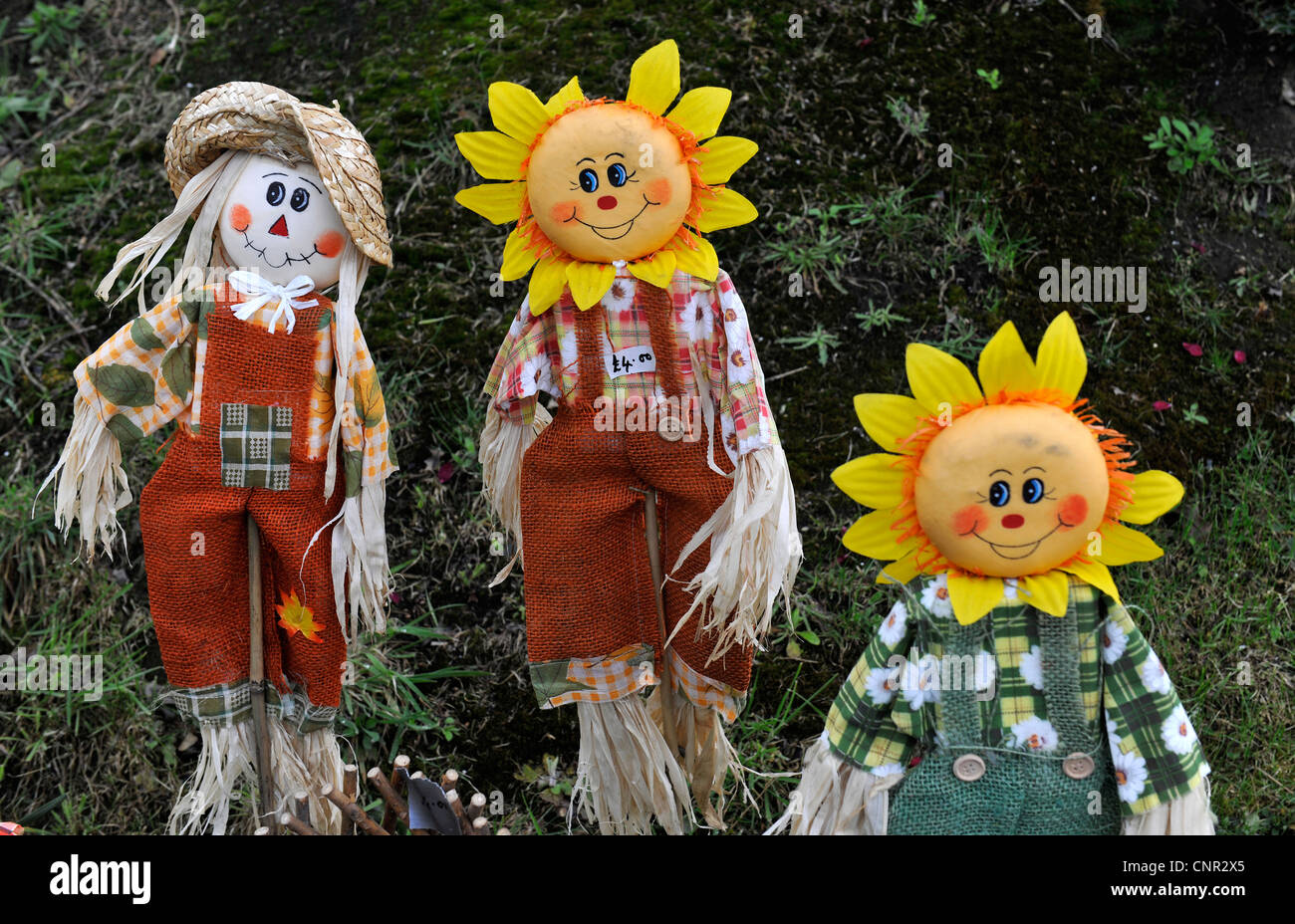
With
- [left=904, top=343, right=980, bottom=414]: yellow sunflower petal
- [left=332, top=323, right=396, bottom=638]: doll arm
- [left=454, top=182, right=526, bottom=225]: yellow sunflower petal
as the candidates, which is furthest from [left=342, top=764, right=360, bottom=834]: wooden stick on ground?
[left=904, top=343, right=980, bottom=414]: yellow sunflower petal

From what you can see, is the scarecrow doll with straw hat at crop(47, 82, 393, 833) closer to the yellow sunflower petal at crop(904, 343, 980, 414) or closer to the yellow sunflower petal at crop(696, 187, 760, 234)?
the yellow sunflower petal at crop(696, 187, 760, 234)

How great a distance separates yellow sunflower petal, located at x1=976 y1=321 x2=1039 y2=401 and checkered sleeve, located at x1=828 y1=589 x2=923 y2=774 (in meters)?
0.38

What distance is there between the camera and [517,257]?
7.36 ft

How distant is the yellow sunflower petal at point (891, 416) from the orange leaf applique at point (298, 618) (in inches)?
44.3

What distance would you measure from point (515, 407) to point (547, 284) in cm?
26

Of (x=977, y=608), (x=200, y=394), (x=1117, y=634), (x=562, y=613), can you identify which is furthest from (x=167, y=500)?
(x=1117, y=634)

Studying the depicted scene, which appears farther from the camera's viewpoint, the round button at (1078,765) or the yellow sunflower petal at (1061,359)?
the round button at (1078,765)

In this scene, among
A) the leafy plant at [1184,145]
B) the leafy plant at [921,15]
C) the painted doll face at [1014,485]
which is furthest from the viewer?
the leafy plant at [921,15]

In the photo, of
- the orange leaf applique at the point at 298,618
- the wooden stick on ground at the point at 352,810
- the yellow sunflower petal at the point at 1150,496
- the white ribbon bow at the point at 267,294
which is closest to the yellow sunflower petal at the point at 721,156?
the white ribbon bow at the point at 267,294

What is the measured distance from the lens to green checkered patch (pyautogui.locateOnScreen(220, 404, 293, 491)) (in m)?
2.27

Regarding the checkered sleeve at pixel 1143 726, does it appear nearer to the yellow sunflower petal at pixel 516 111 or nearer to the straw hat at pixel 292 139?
the yellow sunflower petal at pixel 516 111

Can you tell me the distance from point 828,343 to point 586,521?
1295mm

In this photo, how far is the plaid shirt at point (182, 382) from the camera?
228 cm

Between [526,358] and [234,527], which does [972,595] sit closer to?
[526,358]
